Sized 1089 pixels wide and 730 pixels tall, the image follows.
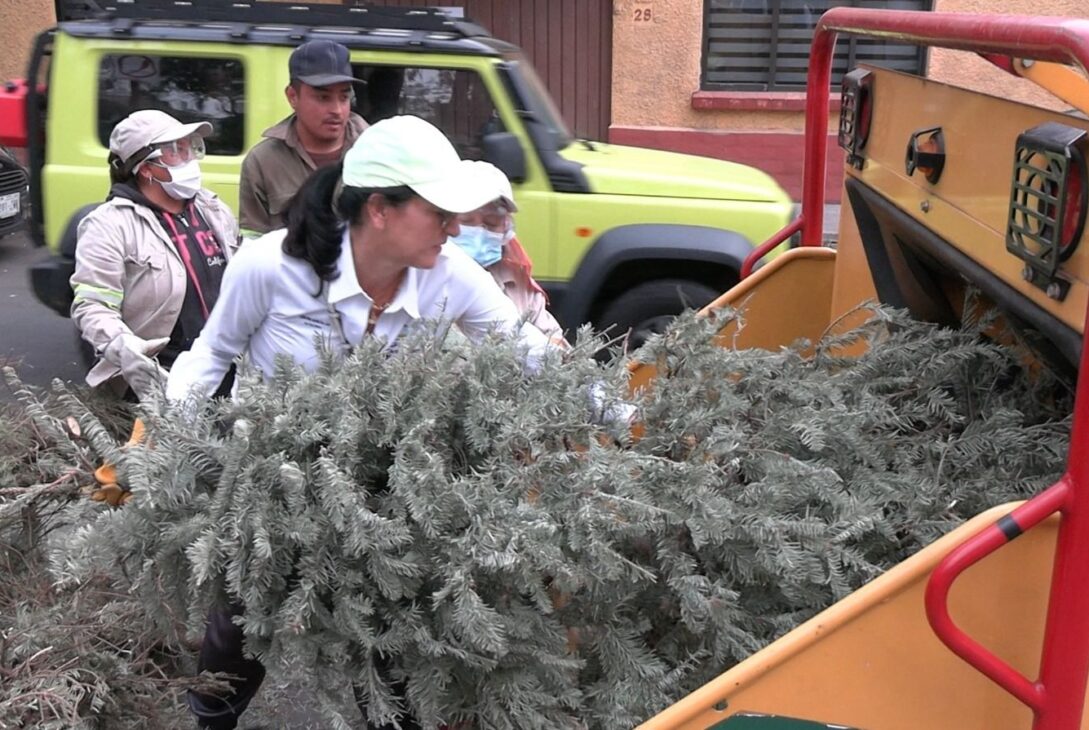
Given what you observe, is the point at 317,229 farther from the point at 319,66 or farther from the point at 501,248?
the point at 319,66

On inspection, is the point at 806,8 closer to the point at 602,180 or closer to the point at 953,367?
the point at 602,180

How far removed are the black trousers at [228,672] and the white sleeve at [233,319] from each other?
1.70ft

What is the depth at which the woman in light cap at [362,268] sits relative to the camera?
231 cm

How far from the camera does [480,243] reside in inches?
138

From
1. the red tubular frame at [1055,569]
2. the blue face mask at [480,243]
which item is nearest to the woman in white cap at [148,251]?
the blue face mask at [480,243]

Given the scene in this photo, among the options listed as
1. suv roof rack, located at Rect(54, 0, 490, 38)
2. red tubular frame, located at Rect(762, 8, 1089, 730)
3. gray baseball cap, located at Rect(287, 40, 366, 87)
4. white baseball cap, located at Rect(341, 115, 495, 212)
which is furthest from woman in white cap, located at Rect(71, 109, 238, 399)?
red tubular frame, located at Rect(762, 8, 1089, 730)

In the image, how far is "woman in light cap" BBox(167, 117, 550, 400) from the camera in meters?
2.31

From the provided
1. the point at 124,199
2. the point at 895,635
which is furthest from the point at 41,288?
the point at 895,635

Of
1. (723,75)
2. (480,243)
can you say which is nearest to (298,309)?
(480,243)

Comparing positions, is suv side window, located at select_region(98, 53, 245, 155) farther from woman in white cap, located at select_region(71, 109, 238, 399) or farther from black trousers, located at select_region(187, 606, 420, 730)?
black trousers, located at select_region(187, 606, 420, 730)

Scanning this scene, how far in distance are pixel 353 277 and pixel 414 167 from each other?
31cm

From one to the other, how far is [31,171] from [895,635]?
529 cm

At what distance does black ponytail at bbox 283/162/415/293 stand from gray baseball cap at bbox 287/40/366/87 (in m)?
1.82

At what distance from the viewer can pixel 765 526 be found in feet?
6.55
